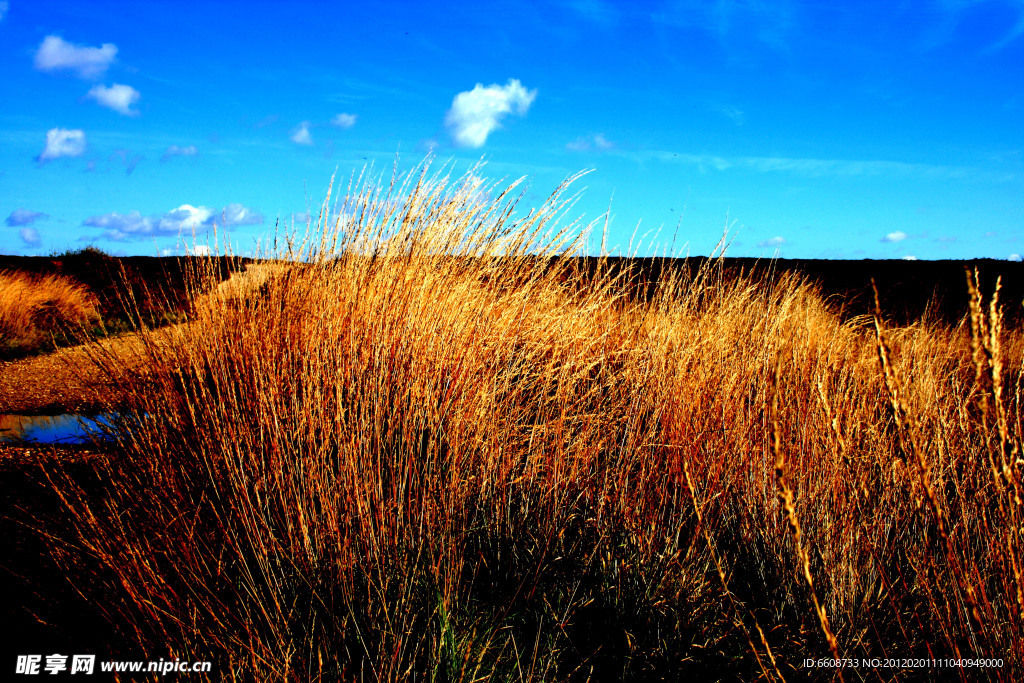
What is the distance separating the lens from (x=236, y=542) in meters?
1.64

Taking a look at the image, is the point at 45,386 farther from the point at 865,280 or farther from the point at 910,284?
the point at 865,280

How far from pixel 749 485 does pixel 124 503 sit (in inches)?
103

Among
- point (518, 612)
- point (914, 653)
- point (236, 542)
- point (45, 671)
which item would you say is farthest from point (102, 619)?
point (914, 653)

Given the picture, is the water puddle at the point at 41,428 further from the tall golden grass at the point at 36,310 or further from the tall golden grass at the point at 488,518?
the tall golden grass at the point at 36,310

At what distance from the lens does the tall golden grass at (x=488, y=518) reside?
58.7 inches

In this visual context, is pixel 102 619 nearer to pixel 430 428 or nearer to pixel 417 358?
pixel 430 428

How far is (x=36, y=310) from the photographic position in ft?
29.7

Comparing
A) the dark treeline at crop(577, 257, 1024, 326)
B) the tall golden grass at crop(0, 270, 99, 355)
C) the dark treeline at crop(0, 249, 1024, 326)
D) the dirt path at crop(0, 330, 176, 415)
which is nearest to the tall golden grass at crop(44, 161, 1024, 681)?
the dirt path at crop(0, 330, 176, 415)

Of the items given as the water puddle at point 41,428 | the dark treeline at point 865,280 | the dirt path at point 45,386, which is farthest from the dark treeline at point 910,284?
the water puddle at point 41,428

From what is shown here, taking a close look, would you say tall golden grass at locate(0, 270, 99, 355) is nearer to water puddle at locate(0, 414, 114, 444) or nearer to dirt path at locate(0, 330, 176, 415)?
dirt path at locate(0, 330, 176, 415)

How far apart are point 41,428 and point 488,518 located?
13.7 feet

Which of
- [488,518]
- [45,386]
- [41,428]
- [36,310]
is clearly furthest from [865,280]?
[36,310]

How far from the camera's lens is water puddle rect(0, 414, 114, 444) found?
3.74 meters

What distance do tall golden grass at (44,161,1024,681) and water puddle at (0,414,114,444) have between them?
1.64m
